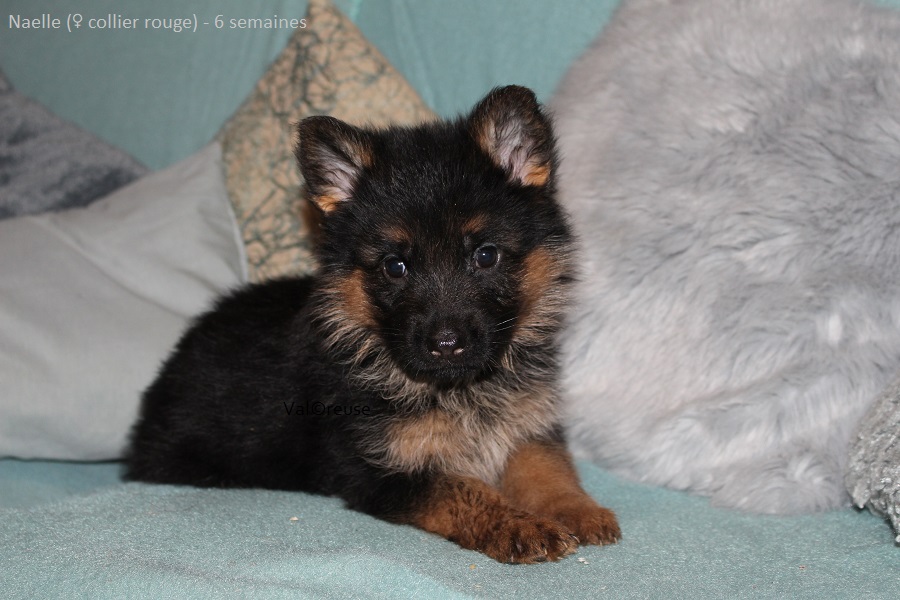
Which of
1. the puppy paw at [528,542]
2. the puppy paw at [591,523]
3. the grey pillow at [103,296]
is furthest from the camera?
the grey pillow at [103,296]

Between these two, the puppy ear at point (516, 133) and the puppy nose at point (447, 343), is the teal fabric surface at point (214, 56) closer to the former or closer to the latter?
the puppy ear at point (516, 133)

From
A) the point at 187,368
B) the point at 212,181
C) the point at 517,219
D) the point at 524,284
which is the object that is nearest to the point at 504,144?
the point at 517,219

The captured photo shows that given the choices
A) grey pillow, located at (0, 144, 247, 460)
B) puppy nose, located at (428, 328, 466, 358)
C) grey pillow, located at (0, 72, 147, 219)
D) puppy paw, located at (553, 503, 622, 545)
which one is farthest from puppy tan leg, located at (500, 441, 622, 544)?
grey pillow, located at (0, 72, 147, 219)

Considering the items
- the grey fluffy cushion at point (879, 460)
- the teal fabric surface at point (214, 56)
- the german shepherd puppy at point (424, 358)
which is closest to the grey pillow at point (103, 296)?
the german shepherd puppy at point (424, 358)

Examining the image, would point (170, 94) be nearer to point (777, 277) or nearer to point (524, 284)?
point (524, 284)

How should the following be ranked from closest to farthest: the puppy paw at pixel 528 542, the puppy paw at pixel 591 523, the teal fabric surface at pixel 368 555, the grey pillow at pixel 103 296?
the teal fabric surface at pixel 368 555 → the puppy paw at pixel 528 542 → the puppy paw at pixel 591 523 → the grey pillow at pixel 103 296

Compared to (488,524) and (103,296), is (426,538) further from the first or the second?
(103,296)

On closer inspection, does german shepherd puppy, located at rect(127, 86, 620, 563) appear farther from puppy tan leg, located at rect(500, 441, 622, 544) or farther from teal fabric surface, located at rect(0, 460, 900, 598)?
teal fabric surface, located at rect(0, 460, 900, 598)
